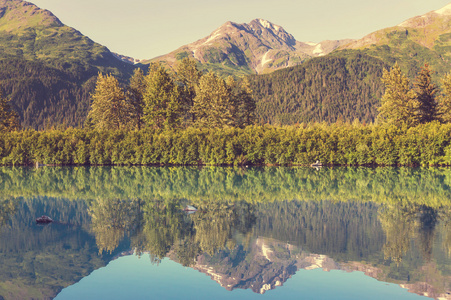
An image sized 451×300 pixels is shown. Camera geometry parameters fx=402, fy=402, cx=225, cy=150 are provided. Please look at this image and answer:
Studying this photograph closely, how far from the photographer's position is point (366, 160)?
200 feet

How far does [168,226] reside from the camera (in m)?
21.3

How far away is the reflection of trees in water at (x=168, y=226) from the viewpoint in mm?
17781

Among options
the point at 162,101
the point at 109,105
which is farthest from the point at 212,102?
the point at 109,105

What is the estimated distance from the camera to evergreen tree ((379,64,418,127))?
7050 centimetres

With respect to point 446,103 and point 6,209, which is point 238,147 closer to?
point 6,209

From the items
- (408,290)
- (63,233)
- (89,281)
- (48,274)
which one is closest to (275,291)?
(408,290)

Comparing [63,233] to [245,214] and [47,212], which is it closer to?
[47,212]

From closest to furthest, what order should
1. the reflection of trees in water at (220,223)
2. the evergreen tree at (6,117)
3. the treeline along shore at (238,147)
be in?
the reflection of trees in water at (220,223), the treeline along shore at (238,147), the evergreen tree at (6,117)

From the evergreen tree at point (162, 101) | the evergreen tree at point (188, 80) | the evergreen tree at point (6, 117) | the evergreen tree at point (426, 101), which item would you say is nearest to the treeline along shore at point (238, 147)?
the evergreen tree at point (162, 101)

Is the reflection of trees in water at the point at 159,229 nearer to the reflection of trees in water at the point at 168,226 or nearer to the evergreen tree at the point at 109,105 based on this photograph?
the reflection of trees in water at the point at 168,226

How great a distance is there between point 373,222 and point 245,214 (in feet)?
24.1

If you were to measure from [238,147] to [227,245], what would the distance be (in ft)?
146

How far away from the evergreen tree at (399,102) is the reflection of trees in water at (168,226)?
172 ft

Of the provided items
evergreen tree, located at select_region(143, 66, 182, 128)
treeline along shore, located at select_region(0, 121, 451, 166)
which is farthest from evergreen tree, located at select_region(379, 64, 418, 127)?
evergreen tree, located at select_region(143, 66, 182, 128)
